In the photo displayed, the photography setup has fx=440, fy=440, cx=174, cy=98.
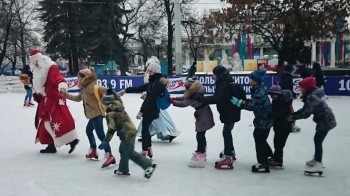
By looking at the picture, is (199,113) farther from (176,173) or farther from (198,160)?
(176,173)

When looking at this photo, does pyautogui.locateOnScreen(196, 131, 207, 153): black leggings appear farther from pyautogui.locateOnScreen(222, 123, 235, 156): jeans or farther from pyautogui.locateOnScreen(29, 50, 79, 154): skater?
pyautogui.locateOnScreen(29, 50, 79, 154): skater

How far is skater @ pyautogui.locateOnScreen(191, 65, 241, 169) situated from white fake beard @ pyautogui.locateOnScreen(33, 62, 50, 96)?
9.03 feet

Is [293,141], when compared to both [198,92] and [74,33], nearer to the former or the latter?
[198,92]

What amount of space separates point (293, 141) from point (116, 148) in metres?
3.36

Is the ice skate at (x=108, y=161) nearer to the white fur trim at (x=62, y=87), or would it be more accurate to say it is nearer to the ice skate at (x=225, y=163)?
the white fur trim at (x=62, y=87)

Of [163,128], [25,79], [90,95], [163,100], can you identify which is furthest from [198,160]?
[25,79]

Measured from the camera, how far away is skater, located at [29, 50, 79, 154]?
290 inches

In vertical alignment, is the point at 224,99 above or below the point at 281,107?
above

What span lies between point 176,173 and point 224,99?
124 centimetres

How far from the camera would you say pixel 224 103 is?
625cm

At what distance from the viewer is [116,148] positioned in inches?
318

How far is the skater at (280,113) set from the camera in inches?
235

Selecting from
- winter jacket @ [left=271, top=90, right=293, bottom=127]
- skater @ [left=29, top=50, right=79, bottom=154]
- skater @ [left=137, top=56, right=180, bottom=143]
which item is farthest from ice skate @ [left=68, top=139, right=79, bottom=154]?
winter jacket @ [left=271, top=90, right=293, bottom=127]

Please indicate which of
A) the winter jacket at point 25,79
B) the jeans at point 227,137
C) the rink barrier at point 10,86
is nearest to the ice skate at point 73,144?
the jeans at point 227,137
